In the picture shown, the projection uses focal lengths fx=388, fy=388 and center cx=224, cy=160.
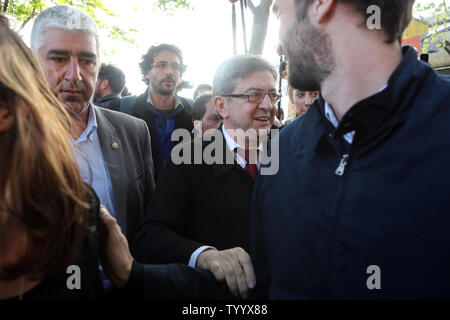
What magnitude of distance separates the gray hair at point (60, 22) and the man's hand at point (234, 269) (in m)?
1.49

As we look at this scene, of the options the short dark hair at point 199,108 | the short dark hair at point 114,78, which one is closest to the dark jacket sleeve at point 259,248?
the short dark hair at point 199,108

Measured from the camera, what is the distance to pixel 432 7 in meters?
10.5

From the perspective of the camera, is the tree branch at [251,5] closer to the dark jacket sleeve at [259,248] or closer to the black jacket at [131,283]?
the dark jacket sleeve at [259,248]

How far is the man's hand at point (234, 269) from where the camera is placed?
159 centimetres

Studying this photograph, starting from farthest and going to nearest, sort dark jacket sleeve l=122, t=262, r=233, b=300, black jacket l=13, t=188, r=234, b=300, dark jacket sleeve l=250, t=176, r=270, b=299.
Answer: dark jacket sleeve l=250, t=176, r=270, b=299
dark jacket sleeve l=122, t=262, r=233, b=300
black jacket l=13, t=188, r=234, b=300

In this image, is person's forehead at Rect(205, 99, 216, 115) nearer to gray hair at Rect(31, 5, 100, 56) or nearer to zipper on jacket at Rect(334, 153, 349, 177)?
gray hair at Rect(31, 5, 100, 56)

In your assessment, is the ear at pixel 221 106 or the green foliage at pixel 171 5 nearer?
the ear at pixel 221 106

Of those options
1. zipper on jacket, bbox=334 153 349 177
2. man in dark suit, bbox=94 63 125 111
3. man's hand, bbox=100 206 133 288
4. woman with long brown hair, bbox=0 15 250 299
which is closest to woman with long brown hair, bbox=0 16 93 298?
woman with long brown hair, bbox=0 15 250 299

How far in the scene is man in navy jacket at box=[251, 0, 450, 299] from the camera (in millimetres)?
1141

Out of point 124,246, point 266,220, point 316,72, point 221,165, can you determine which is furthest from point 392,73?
point 221,165

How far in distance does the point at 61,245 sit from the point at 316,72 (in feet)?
3.51

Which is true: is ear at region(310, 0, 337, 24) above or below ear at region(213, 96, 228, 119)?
above

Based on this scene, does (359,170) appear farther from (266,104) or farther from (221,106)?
(221,106)

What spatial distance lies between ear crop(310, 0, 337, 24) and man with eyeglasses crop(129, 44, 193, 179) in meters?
2.43
